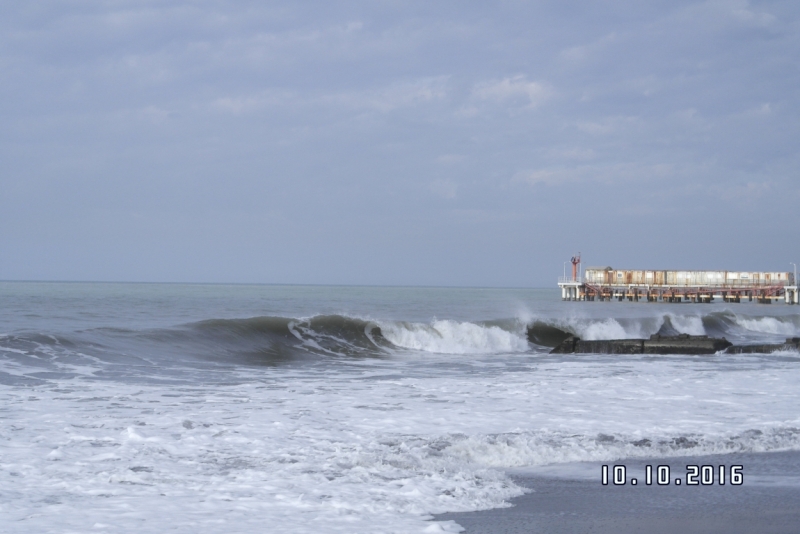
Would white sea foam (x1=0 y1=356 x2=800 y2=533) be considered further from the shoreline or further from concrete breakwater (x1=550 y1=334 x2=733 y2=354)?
concrete breakwater (x1=550 y1=334 x2=733 y2=354)

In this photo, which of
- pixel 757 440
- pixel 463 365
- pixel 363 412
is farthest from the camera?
pixel 463 365

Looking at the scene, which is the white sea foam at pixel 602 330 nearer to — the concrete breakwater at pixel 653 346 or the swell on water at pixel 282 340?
the swell on water at pixel 282 340

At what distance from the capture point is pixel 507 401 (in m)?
10.9

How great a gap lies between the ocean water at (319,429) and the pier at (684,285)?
61350 mm

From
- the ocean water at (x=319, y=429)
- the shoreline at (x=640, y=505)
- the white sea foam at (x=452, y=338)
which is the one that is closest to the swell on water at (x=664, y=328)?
the white sea foam at (x=452, y=338)

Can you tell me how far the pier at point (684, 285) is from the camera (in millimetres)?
75125

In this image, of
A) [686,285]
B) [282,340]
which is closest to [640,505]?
[282,340]

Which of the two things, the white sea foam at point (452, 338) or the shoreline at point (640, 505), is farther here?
the white sea foam at point (452, 338)

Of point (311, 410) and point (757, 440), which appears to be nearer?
point (757, 440)

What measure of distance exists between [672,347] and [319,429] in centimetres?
1644

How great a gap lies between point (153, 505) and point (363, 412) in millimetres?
4491

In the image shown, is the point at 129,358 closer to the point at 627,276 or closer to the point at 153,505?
the point at 153,505

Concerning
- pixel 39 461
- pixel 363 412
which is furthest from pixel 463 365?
pixel 39 461

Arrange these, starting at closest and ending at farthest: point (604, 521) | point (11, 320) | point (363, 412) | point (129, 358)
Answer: point (604, 521), point (363, 412), point (129, 358), point (11, 320)
